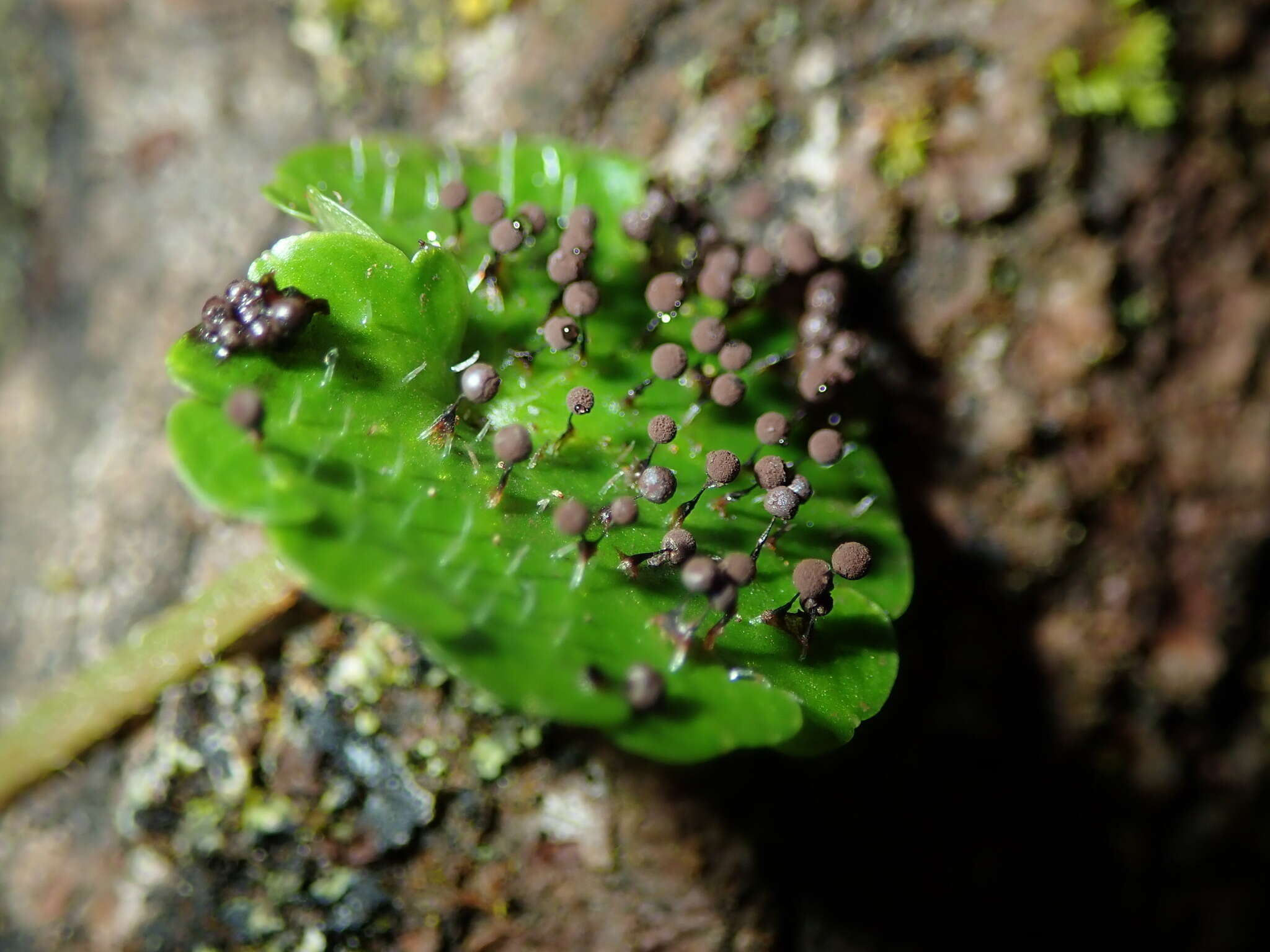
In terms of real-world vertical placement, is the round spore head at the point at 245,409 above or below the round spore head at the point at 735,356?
below

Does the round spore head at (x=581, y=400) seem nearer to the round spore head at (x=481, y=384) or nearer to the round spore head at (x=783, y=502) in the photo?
the round spore head at (x=481, y=384)

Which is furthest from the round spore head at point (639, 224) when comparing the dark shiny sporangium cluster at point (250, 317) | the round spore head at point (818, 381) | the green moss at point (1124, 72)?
the green moss at point (1124, 72)

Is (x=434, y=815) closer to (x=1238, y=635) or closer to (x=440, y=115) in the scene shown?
(x=440, y=115)

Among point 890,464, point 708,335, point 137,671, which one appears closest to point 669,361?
point 708,335

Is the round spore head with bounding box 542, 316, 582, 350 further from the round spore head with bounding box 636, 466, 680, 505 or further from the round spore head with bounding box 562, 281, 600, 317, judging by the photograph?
the round spore head with bounding box 636, 466, 680, 505

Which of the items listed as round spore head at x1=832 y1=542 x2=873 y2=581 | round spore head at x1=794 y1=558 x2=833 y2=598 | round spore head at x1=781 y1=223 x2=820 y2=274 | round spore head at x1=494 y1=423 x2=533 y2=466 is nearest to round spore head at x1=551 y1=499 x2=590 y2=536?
round spore head at x1=494 y1=423 x2=533 y2=466

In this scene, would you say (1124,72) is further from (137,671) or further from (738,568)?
(137,671)
